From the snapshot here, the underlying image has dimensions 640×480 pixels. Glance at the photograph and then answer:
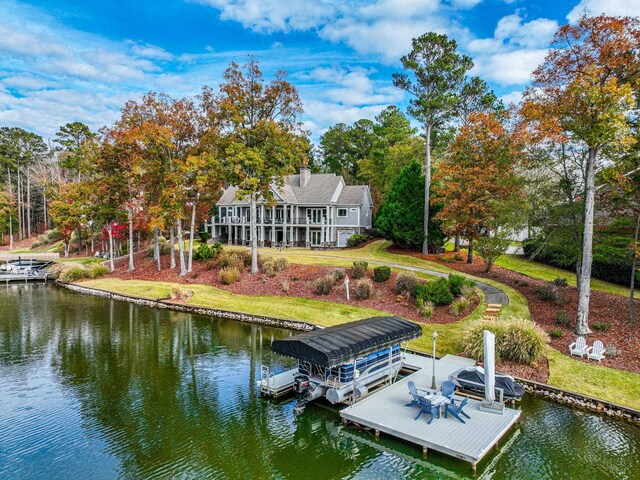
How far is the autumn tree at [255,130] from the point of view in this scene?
30953 mm

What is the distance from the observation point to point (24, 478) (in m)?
9.59

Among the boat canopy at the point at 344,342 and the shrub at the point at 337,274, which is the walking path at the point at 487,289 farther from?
the boat canopy at the point at 344,342

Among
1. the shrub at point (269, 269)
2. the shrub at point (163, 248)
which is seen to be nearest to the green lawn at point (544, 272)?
the shrub at point (269, 269)

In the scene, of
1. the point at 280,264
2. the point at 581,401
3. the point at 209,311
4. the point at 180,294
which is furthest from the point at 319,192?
the point at 581,401

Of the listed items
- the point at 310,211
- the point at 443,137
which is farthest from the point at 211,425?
the point at 443,137

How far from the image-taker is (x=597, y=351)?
15773mm

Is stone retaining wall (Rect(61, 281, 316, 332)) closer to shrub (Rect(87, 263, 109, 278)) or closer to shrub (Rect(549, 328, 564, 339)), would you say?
shrub (Rect(87, 263, 109, 278))

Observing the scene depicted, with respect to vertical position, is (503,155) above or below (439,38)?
below

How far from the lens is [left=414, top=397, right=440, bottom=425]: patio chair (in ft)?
38.5

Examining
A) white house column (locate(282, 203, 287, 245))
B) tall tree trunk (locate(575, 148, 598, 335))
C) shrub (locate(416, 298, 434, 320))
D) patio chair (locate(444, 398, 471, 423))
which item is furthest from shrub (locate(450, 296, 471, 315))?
white house column (locate(282, 203, 287, 245))

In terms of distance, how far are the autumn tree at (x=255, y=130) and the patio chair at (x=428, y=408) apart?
22.8 metres

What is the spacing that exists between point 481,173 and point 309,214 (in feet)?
77.6

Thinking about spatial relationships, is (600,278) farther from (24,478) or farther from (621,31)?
(24,478)

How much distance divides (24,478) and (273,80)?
1131 inches
